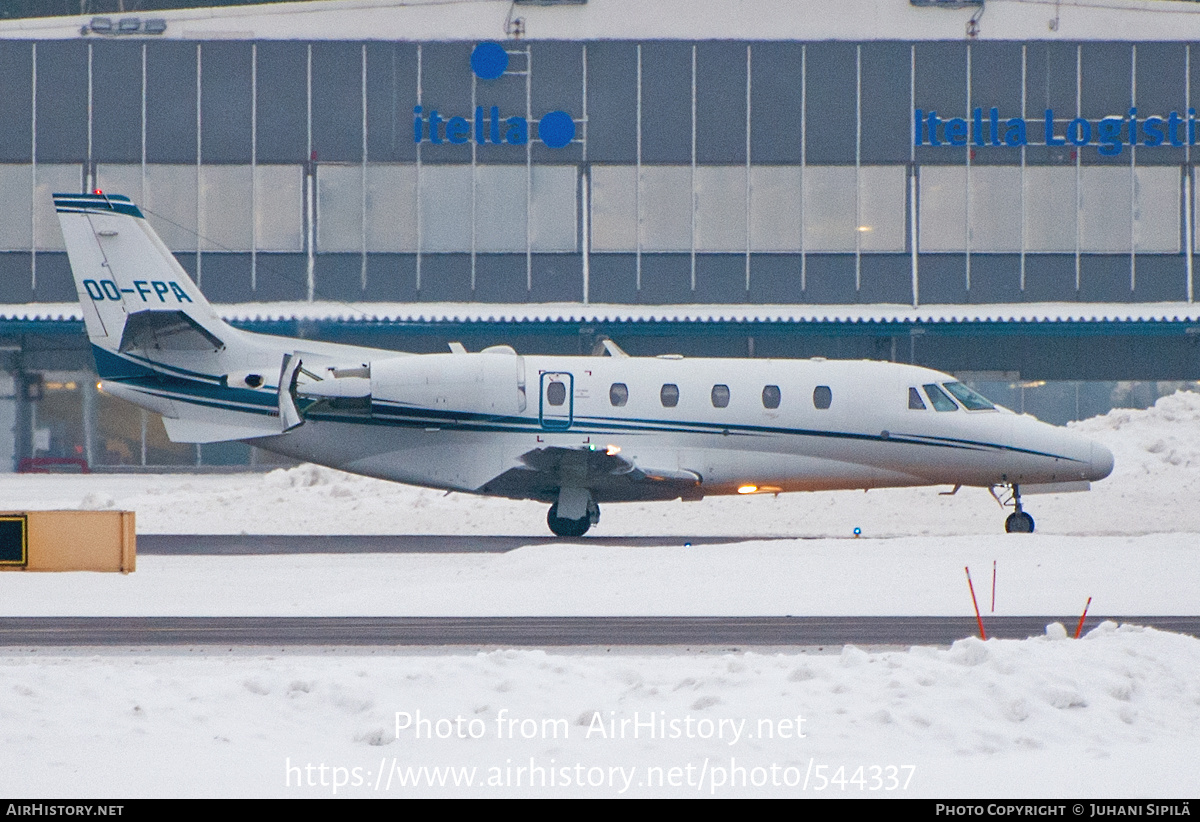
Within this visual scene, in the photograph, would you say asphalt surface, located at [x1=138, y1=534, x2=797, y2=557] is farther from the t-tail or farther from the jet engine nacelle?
the jet engine nacelle

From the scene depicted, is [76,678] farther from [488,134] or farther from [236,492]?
[488,134]

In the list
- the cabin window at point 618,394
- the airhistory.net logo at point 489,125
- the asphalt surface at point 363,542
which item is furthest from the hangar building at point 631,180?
the cabin window at point 618,394

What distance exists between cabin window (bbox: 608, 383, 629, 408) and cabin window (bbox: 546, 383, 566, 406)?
793 mm

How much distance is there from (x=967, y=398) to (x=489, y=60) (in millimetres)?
18007

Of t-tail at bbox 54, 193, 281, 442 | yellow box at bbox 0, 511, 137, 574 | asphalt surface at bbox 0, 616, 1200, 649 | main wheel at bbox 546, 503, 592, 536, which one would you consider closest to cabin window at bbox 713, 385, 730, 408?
main wheel at bbox 546, 503, 592, 536

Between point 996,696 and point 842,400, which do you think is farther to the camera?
point 842,400

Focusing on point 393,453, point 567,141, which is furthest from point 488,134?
point 393,453

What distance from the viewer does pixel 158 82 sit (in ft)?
121

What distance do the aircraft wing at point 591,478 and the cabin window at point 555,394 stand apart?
96 cm

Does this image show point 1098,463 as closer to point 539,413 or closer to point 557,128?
point 539,413

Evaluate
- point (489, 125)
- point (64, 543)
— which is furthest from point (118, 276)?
point (489, 125)

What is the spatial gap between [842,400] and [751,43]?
1617 cm

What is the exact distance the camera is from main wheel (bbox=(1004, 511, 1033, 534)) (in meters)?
23.5

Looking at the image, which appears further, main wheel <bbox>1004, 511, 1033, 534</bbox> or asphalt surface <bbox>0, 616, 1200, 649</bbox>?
main wheel <bbox>1004, 511, 1033, 534</bbox>
